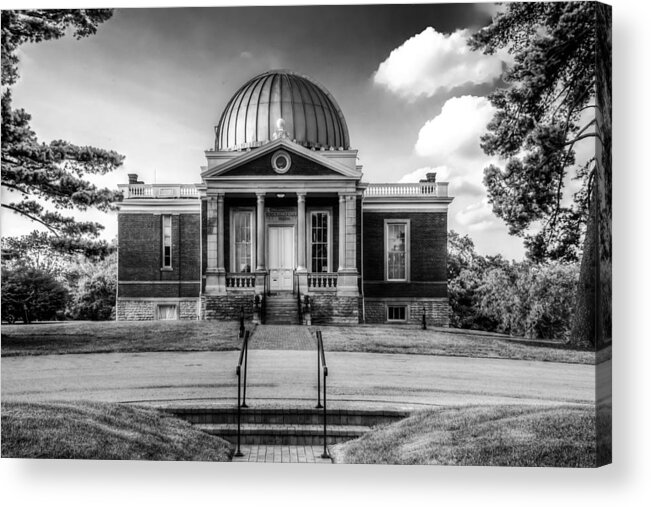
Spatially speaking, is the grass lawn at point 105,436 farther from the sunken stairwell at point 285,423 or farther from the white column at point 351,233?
the white column at point 351,233

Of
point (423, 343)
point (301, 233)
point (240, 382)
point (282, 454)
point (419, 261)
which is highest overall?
point (301, 233)

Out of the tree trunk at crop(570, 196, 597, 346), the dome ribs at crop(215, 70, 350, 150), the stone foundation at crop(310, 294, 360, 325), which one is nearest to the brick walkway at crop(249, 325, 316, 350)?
the stone foundation at crop(310, 294, 360, 325)

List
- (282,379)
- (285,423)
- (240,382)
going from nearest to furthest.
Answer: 1. (285,423)
2. (240,382)
3. (282,379)

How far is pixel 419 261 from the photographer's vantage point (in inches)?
364

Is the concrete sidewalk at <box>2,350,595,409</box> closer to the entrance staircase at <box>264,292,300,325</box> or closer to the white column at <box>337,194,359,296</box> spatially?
→ the entrance staircase at <box>264,292,300,325</box>

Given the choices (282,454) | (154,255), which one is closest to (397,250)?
(282,454)

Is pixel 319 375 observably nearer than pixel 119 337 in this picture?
Yes

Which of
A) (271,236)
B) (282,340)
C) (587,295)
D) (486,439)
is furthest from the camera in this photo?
(271,236)

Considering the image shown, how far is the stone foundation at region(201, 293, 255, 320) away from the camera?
9.17 meters

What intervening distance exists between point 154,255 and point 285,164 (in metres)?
2.10

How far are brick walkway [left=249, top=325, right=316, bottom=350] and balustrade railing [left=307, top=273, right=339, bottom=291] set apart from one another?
26.0 inches

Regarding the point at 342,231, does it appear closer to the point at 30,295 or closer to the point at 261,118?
the point at 261,118

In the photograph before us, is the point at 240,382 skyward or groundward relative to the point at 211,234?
groundward

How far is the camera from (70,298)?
371 inches
